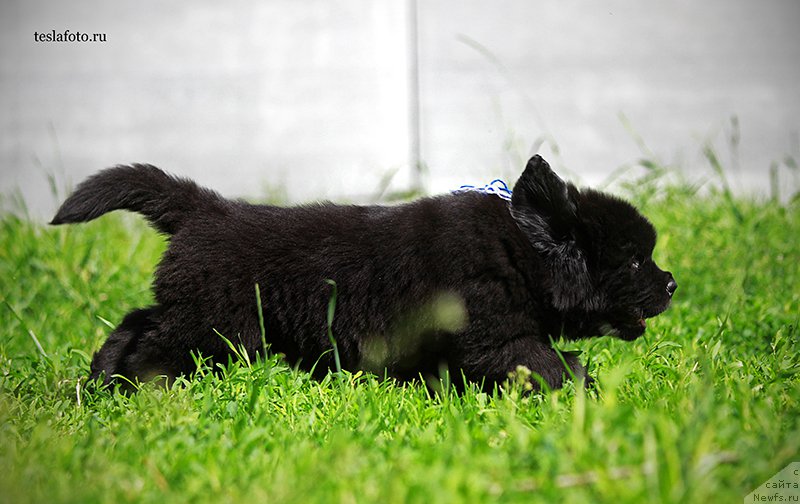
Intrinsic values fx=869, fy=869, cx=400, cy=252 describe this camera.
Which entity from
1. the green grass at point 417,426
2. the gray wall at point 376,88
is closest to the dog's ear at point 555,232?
the green grass at point 417,426

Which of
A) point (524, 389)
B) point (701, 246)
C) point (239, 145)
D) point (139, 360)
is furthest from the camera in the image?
point (239, 145)

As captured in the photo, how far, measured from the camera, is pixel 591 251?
3383mm

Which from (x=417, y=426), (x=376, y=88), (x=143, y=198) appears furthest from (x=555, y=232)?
(x=376, y=88)

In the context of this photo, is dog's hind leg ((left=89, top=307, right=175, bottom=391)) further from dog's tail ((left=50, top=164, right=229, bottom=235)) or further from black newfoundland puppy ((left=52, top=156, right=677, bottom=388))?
dog's tail ((left=50, top=164, right=229, bottom=235))

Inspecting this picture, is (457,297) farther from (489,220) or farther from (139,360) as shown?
(139,360)

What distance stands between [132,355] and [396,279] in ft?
3.54

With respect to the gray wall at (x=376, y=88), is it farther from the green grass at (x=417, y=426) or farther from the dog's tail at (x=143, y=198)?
the dog's tail at (x=143, y=198)

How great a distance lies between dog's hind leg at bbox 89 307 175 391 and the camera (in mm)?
3369

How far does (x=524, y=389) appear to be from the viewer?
3170 millimetres

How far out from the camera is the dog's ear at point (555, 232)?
10.8 feet

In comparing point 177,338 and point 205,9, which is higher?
point 205,9

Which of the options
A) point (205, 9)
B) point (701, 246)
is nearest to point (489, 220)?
point (701, 246)

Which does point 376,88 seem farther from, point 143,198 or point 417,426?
point 417,426

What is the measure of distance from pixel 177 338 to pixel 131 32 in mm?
4652
